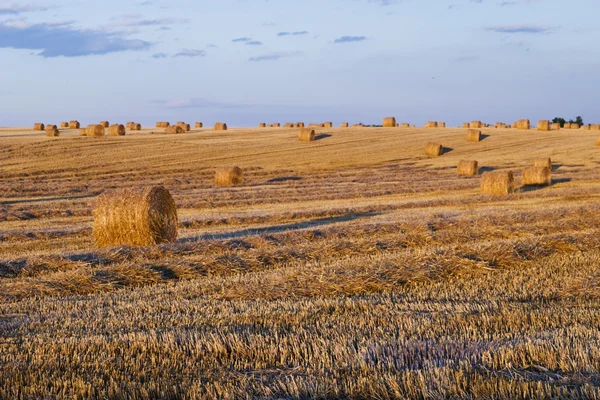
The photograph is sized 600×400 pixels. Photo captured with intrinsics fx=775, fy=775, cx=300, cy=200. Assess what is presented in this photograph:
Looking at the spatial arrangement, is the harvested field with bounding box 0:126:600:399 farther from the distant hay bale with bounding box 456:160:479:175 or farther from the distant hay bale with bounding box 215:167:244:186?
the distant hay bale with bounding box 456:160:479:175

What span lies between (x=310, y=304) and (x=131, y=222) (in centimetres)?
833

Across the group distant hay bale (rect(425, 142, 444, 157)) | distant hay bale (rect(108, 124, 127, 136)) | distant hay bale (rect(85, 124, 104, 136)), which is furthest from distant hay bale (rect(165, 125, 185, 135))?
distant hay bale (rect(425, 142, 444, 157))

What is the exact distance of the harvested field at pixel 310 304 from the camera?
16.9 ft

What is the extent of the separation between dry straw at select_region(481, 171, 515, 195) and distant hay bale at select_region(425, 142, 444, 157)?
59.4 feet

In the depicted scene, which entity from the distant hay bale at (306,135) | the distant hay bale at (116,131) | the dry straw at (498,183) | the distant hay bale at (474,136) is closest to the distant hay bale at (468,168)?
the dry straw at (498,183)

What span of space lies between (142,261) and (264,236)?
3.24m

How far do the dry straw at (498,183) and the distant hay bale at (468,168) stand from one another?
876cm

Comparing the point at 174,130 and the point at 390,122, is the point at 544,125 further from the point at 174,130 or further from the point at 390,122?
the point at 174,130

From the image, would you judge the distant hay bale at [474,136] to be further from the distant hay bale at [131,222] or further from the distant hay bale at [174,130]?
the distant hay bale at [131,222]

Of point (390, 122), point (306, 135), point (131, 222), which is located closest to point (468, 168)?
point (306, 135)

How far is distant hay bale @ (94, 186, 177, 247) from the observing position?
1555cm

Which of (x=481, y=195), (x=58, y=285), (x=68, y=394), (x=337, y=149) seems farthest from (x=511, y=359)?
(x=337, y=149)

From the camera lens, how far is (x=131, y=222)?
15.6 meters

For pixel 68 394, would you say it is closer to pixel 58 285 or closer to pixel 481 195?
pixel 58 285
